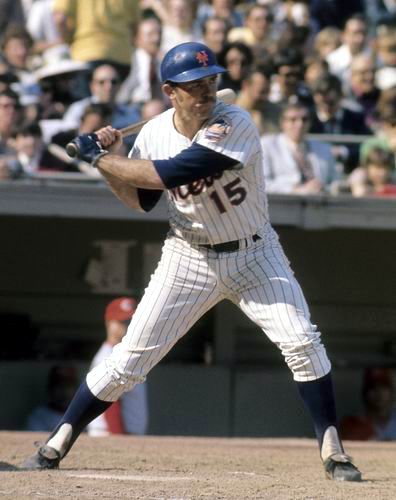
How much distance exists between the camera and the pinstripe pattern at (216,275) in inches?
173

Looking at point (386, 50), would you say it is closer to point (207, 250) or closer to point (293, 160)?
point (293, 160)

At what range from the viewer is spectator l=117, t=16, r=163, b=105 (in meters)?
8.77

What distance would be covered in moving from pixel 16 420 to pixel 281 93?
3.09m

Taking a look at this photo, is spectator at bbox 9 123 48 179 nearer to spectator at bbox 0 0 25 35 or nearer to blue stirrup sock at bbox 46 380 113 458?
spectator at bbox 0 0 25 35

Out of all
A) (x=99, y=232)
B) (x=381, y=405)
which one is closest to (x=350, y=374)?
(x=381, y=405)

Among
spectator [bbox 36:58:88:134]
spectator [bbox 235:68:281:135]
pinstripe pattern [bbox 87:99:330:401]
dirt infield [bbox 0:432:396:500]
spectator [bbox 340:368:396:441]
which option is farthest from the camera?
spectator [bbox 36:58:88:134]

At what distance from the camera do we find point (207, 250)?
4492 mm

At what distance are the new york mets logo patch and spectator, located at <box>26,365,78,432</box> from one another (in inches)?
151

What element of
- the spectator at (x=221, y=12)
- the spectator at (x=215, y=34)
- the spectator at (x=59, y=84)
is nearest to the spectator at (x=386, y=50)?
the spectator at (x=221, y=12)

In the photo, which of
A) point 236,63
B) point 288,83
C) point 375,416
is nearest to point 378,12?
point 288,83

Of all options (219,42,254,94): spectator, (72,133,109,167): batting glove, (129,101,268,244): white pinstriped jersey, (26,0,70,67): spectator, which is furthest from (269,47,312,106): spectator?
(72,133,109,167): batting glove

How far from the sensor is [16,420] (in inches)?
317

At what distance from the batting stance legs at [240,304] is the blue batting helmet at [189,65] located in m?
0.65

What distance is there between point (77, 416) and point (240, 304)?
2.55ft
